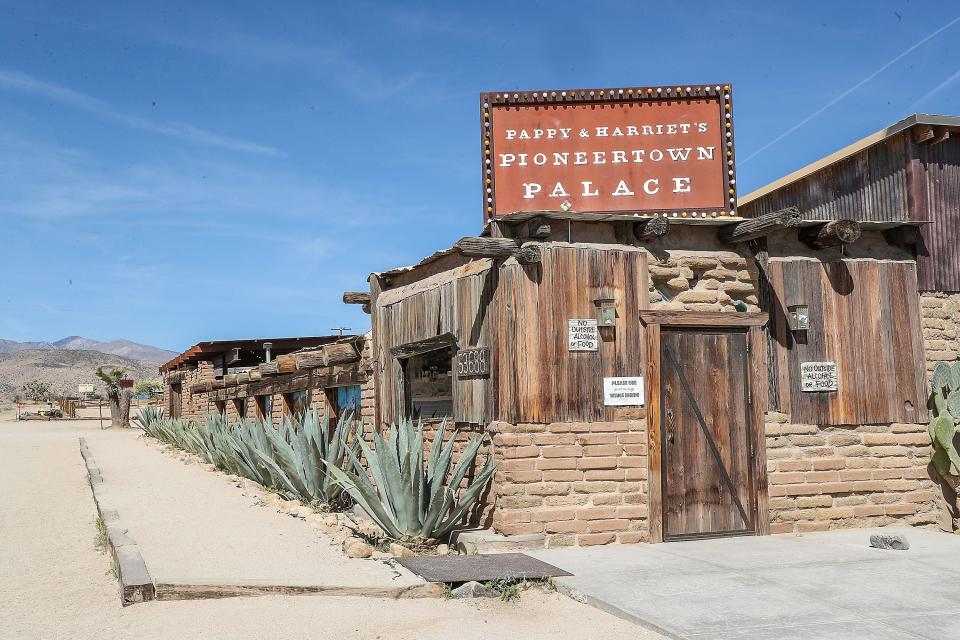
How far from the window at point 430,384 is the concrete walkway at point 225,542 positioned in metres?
1.84

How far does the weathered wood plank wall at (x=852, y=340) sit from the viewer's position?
8156 millimetres

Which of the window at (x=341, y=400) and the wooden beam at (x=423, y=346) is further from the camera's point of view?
the window at (x=341, y=400)

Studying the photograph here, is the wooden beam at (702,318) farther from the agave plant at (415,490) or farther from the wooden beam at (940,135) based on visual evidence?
Result: the wooden beam at (940,135)

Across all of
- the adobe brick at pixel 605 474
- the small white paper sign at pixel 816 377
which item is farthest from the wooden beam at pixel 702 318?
the adobe brick at pixel 605 474

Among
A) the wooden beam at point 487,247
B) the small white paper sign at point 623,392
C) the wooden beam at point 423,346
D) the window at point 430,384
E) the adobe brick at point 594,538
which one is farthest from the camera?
the window at point 430,384

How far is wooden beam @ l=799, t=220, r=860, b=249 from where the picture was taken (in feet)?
26.1

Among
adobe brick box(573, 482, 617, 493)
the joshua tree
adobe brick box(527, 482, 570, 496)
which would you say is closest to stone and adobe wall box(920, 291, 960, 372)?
Answer: adobe brick box(573, 482, 617, 493)

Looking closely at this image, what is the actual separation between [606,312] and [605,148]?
2982mm

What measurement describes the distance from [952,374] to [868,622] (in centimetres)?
448

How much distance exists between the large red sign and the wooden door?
242 centimetres

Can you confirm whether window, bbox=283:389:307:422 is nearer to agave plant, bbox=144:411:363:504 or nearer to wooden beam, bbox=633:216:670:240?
agave plant, bbox=144:411:363:504

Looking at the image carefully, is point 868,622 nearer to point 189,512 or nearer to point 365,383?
point 189,512

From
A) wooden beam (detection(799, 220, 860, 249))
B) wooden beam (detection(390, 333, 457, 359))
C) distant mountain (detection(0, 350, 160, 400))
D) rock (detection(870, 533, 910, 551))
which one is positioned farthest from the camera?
distant mountain (detection(0, 350, 160, 400))

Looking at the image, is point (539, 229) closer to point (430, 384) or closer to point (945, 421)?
point (430, 384)
